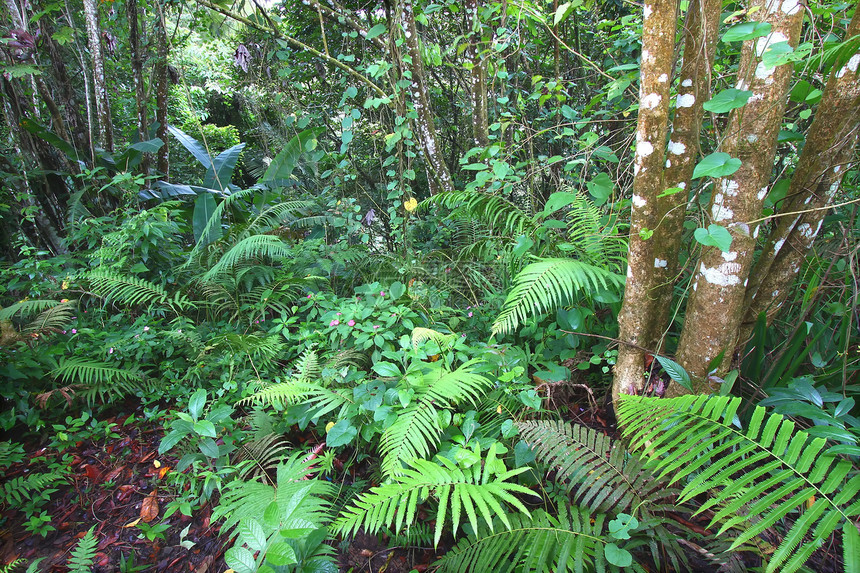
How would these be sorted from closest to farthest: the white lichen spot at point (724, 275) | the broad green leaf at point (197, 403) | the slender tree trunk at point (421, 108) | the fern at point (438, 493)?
the fern at point (438, 493) < the white lichen spot at point (724, 275) < the broad green leaf at point (197, 403) < the slender tree trunk at point (421, 108)

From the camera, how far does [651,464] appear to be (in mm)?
1414

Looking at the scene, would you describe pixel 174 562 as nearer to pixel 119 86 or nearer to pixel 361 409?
pixel 361 409

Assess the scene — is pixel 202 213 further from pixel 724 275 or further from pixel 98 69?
pixel 724 275

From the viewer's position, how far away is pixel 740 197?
4.58ft

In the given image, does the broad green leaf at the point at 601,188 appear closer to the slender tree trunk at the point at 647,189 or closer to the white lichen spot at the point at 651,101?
the slender tree trunk at the point at 647,189

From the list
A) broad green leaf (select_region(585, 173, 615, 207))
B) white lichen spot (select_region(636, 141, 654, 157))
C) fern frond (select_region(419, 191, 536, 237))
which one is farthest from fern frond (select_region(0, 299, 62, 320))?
white lichen spot (select_region(636, 141, 654, 157))

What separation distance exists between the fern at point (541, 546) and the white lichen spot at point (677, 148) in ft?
4.61

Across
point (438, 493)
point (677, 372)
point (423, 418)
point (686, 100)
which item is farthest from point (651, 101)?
point (438, 493)

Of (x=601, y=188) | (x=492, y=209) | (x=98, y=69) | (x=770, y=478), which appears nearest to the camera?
(x=770, y=478)

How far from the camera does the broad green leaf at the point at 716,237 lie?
1.21m

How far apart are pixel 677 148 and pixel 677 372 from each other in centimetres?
89

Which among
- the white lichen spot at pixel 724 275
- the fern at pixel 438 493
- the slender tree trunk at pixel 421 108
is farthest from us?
the slender tree trunk at pixel 421 108

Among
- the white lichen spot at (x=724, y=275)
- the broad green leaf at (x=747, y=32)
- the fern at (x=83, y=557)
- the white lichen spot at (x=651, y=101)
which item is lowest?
the fern at (x=83, y=557)

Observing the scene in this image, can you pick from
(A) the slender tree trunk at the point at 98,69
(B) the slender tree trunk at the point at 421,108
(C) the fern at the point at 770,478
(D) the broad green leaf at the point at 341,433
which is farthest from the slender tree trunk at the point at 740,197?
(A) the slender tree trunk at the point at 98,69
